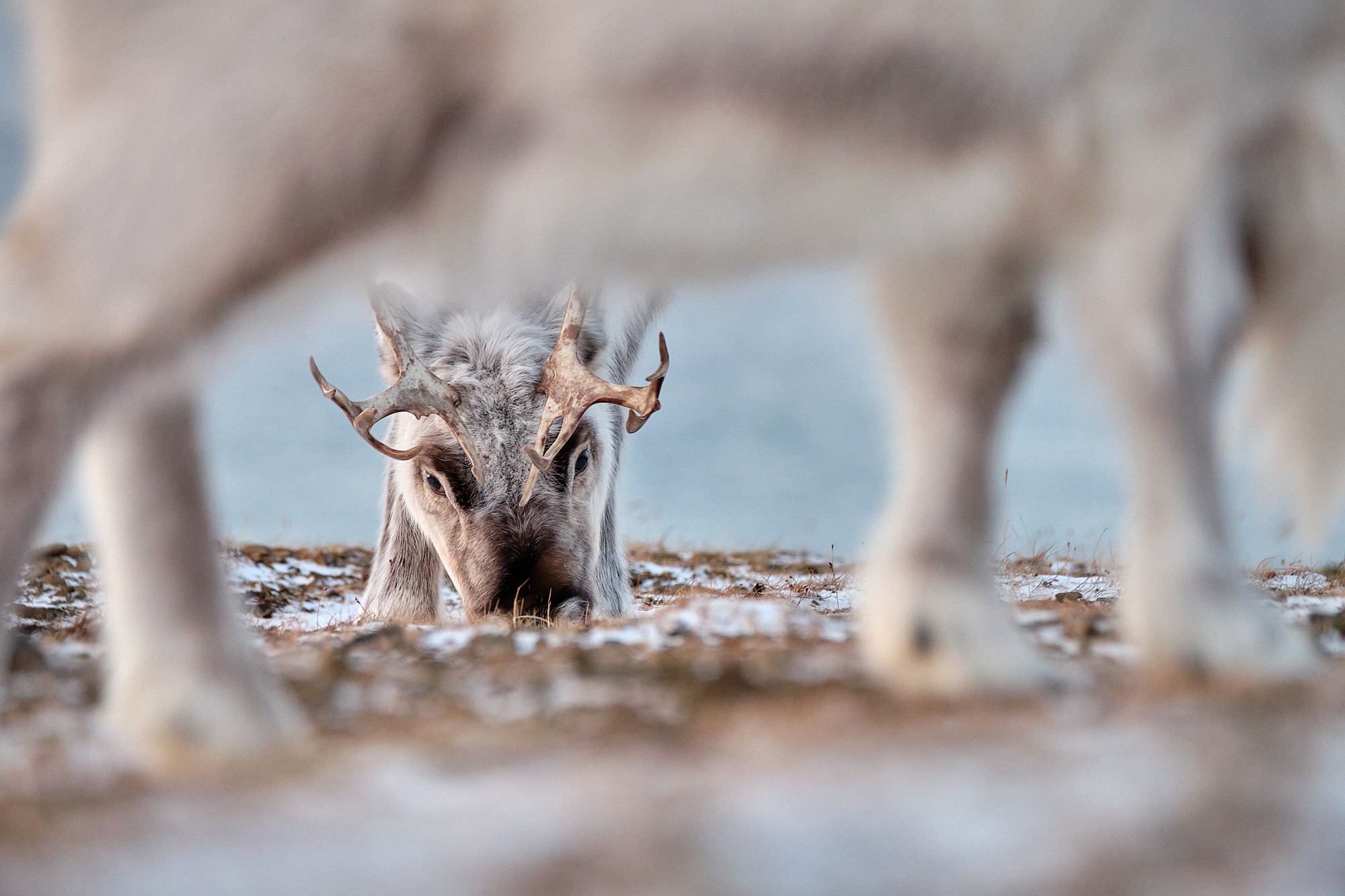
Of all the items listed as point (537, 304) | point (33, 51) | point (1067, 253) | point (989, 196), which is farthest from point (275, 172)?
point (537, 304)

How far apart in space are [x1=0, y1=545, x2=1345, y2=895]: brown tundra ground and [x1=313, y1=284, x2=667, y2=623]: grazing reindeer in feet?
11.4

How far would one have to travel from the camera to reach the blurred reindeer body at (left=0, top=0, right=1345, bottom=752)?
2049 mm

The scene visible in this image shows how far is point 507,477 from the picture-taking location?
627 centimetres

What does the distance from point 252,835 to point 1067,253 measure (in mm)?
1728

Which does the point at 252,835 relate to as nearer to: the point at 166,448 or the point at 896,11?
the point at 166,448

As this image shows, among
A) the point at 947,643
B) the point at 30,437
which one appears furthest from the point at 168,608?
the point at 947,643

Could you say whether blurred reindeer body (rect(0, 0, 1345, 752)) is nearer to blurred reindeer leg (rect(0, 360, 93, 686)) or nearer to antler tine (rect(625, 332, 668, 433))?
blurred reindeer leg (rect(0, 360, 93, 686))

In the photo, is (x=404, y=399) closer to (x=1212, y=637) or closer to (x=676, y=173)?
(x=676, y=173)

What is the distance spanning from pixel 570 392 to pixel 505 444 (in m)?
0.47

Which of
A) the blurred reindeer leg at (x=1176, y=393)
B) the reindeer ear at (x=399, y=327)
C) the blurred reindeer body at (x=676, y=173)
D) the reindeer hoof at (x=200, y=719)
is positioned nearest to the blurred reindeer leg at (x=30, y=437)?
the blurred reindeer body at (x=676, y=173)

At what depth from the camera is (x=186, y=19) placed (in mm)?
2104

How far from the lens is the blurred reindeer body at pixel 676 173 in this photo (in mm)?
2049

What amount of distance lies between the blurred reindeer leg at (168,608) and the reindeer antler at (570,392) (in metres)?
3.55

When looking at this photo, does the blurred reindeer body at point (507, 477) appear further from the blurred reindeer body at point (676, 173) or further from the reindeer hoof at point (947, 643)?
the blurred reindeer body at point (676, 173)
